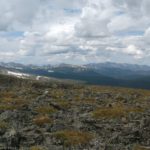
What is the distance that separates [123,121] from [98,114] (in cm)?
541

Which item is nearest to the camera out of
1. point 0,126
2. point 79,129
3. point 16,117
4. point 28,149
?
point 28,149

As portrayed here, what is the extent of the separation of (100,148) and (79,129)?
7927mm

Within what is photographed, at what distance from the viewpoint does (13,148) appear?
22312mm

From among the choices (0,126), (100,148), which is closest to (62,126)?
(0,126)

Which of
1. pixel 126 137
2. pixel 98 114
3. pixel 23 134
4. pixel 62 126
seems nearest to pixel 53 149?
pixel 23 134

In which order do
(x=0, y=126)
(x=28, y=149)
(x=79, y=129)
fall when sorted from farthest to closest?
(x=79, y=129)
(x=0, y=126)
(x=28, y=149)

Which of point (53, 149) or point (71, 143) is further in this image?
point (71, 143)

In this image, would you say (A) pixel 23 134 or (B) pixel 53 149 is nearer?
(B) pixel 53 149

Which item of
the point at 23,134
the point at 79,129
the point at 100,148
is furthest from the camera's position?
the point at 79,129

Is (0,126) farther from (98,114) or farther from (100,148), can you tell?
(98,114)

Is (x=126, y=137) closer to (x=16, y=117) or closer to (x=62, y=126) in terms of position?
(x=62, y=126)

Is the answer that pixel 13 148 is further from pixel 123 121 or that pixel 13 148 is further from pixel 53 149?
pixel 123 121

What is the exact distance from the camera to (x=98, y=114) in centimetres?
4288

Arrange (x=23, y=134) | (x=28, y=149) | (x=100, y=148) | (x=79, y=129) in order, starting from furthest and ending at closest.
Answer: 1. (x=79, y=129)
2. (x=23, y=134)
3. (x=100, y=148)
4. (x=28, y=149)
